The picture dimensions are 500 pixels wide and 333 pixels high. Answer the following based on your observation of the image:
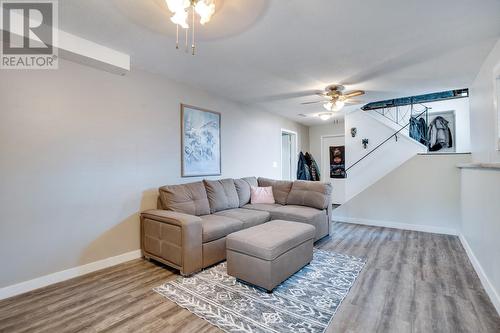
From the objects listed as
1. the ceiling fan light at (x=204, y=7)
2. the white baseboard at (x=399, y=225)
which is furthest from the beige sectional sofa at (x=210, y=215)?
the ceiling fan light at (x=204, y=7)

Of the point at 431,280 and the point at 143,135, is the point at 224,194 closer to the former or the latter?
the point at 143,135

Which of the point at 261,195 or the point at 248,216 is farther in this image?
the point at 261,195

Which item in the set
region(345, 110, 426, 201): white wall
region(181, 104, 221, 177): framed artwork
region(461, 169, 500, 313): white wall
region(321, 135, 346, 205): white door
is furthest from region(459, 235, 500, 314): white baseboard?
region(321, 135, 346, 205): white door

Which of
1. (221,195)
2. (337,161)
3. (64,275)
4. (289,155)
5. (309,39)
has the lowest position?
(64,275)

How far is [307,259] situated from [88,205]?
101 inches

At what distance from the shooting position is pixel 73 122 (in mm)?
2586

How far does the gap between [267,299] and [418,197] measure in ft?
12.5

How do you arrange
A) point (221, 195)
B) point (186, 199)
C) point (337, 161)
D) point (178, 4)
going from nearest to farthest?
1. point (178, 4)
2. point (186, 199)
3. point (221, 195)
4. point (337, 161)

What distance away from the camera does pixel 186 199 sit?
3.27 metres

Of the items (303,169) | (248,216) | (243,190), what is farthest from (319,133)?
(248,216)

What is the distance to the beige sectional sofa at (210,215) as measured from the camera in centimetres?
263

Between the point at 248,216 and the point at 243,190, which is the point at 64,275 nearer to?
the point at 248,216

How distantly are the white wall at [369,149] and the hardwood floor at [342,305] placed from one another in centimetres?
234

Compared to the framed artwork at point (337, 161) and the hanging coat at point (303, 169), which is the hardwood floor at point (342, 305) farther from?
the framed artwork at point (337, 161)
